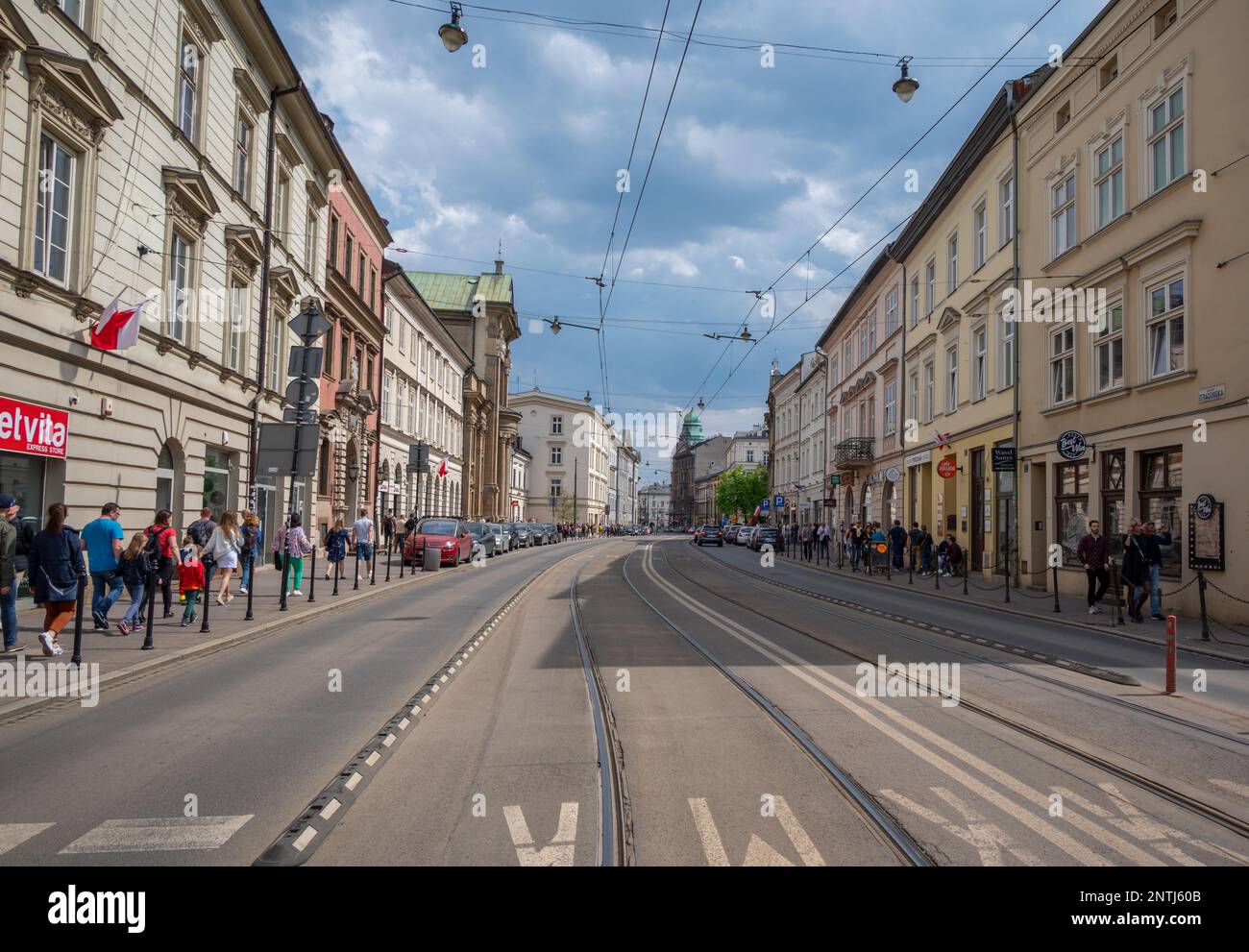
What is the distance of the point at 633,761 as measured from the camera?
20.1 feet

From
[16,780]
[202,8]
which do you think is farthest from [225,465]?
[16,780]

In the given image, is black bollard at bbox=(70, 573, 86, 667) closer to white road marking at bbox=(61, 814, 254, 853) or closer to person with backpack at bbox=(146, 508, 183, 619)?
person with backpack at bbox=(146, 508, 183, 619)

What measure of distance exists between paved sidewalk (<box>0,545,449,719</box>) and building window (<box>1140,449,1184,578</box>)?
51.3 feet

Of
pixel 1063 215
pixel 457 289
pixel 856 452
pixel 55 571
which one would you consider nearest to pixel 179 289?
pixel 55 571

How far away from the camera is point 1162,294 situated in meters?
17.8

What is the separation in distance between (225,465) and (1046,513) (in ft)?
68.4

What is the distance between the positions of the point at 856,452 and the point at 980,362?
49.6 ft

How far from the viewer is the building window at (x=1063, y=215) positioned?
2167cm

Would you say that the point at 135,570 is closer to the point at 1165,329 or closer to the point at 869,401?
the point at 1165,329

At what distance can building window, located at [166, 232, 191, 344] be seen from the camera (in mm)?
18109

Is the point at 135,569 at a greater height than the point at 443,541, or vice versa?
the point at 135,569

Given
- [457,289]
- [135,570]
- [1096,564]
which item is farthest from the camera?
[457,289]

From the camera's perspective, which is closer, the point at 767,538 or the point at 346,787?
the point at 346,787

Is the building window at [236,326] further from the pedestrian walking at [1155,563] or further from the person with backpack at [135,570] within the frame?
the pedestrian walking at [1155,563]
